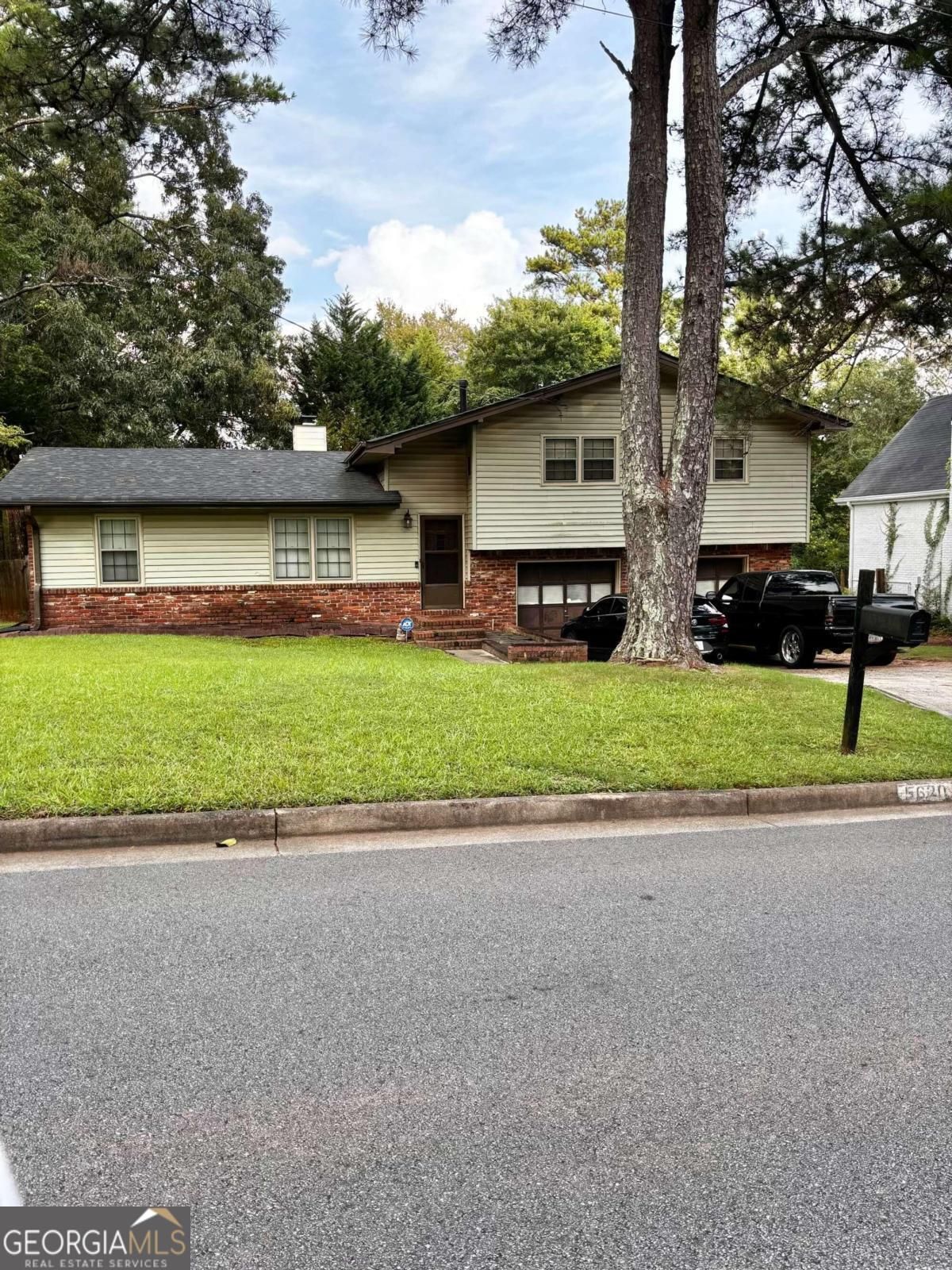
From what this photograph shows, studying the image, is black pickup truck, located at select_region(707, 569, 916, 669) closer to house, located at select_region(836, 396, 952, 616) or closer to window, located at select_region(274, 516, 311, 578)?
house, located at select_region(836, 396, 952, 616)

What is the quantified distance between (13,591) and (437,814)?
759 inches

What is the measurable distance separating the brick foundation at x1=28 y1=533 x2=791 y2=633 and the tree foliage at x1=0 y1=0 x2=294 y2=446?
10.1 metres

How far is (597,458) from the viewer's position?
19734mm

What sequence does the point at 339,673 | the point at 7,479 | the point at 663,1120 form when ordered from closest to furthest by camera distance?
the point at 663,1120, the point at 339,673, the point at 7,479

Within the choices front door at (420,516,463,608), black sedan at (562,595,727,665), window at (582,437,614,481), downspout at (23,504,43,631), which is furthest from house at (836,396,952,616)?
downspout at (23,504,43,631)

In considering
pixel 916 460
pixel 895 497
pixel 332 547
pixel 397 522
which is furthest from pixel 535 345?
pixel 332 547

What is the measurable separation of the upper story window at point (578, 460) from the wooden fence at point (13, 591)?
1208 cm

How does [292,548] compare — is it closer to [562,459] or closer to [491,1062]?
[562,459]

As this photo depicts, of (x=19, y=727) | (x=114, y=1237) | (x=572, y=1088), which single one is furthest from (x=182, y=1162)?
(x=19, y=727)

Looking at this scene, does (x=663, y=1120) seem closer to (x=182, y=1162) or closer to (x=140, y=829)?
(x=182, y=1162)

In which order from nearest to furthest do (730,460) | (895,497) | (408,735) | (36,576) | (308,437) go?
(408,735) < (36,576) < (730,460) < (308,437) < (895,497)

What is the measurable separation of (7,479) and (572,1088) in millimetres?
19145

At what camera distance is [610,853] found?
5.05 m

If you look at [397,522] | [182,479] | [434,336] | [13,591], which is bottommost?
[13,591]
